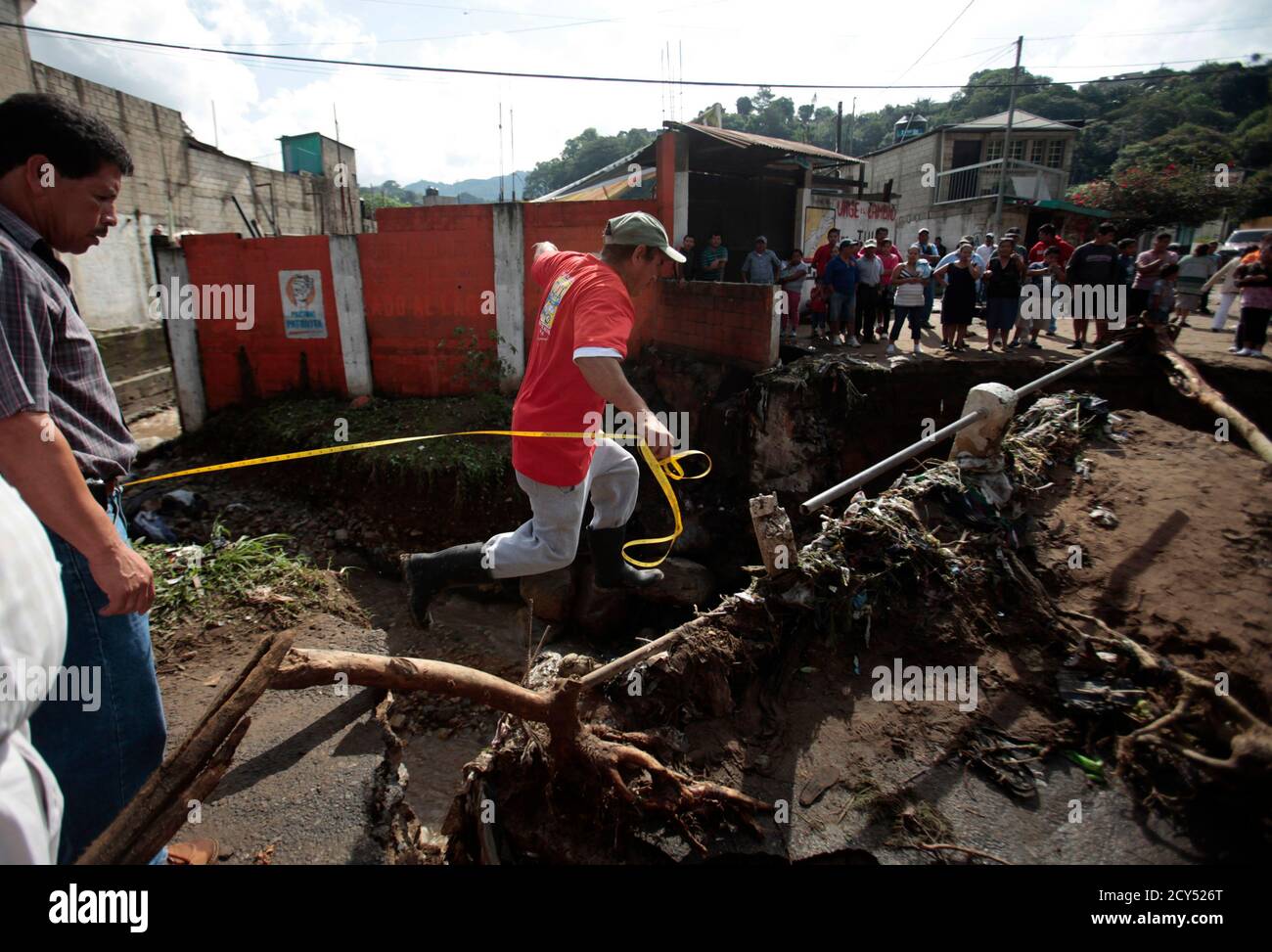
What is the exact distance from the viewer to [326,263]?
9477 mm

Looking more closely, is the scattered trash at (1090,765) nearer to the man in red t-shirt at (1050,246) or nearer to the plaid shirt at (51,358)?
the plaid shirt at (51,358)

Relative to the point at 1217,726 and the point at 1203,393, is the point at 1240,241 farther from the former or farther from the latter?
the point at 1217,726

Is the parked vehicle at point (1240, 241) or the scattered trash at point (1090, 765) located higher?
→ the parked vehicle at point (1240, 241)

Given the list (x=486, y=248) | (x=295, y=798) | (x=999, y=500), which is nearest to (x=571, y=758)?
(x=295, y=798)

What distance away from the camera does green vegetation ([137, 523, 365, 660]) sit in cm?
411

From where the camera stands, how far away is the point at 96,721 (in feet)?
5.33

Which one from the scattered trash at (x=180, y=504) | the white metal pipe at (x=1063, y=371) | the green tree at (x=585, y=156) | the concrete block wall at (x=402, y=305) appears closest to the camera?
the white metal pipe at (x=1063, y=371)

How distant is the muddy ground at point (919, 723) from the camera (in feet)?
7.59

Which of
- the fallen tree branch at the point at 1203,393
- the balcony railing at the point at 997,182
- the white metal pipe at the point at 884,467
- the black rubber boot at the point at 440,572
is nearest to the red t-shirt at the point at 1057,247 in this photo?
the fallen tree branch at the point at 1203,393

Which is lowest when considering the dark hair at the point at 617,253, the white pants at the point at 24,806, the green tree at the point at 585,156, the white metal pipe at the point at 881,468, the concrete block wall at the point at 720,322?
the white metal pipe at the point at 881,468

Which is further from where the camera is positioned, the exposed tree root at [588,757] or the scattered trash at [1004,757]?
the scattered trash at [1004,757]

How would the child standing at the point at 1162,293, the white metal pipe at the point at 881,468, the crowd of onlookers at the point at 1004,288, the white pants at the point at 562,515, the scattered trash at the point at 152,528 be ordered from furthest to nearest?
the child standing at the point at 1162,293 → the crowd of onlookers at the point at 1004,288 → the scattered trash at the point at 152,528 → the white metal pipe at the point at 881,468 → the white pants at the point at 562,515

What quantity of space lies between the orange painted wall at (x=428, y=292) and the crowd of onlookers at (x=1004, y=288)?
2978 millimetres

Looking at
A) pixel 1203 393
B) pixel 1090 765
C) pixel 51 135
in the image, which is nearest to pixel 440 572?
pixel 51 135
